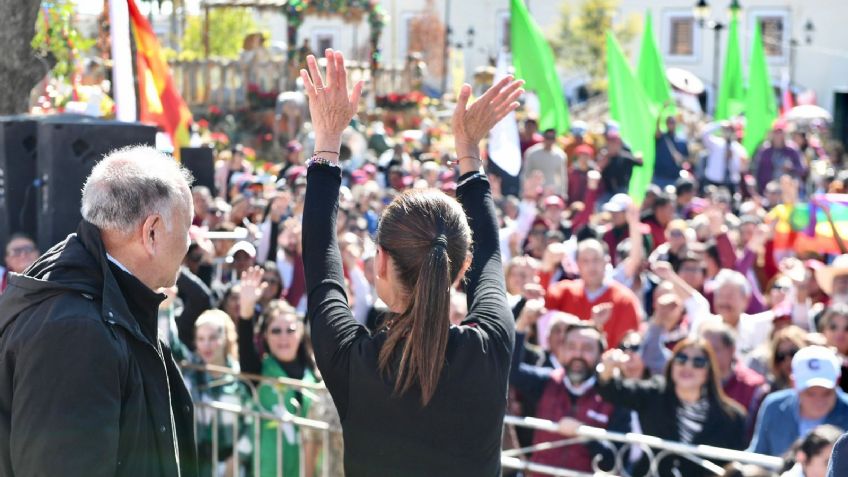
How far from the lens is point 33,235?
5.37 meters

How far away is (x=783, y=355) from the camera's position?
5734mm

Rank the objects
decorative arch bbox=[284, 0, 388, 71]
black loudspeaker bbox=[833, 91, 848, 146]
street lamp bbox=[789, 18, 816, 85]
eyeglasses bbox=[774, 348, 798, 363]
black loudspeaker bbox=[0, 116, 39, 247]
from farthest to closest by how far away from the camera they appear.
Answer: street lamp bbox=[789, 18, 816, 85], black loudspeaker bbox=[833, 91, 848, 146], decorative arch bbox=[284, 0, 388, 71], eyeglasses bbox=[774, 348, 798, 363], black loudspeaker bbox=[0, 116, 39, 247]

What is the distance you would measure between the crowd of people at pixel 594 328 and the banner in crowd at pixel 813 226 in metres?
0.09

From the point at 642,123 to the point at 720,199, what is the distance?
1826mm

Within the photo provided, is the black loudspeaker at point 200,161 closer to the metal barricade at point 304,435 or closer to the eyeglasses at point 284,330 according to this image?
the eyeglasses at point 284,330

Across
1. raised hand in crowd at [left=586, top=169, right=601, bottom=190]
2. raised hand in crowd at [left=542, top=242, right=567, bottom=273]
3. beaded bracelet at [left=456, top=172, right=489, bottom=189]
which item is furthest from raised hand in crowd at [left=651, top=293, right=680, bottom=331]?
raised hand in crowd at [left=586, top=169, right=601, bottom=190]

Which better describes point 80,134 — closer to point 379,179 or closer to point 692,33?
point 379,179

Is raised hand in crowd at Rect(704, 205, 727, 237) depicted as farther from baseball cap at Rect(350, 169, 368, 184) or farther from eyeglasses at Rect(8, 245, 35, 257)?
eyeglasses at Rect(8, 245, 35, 257)

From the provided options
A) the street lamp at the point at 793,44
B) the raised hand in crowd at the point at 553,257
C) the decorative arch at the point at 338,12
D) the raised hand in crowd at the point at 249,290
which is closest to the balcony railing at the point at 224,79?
the decorative arch at the point at 338,12

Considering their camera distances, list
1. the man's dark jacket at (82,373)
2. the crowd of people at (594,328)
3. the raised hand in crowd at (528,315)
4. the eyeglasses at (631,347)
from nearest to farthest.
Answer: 1. the man's dark jacket at (82,373)
2. the crowd of people at (594,328)
3. the eyeglasses at (631,347)
4. the raised hand in crowd at (528,315)

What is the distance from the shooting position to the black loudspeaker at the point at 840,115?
42312mm

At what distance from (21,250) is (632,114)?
789 cm

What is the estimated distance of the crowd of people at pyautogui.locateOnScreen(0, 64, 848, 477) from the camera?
209 inches

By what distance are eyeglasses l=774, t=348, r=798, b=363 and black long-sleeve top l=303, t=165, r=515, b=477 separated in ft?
11.4
